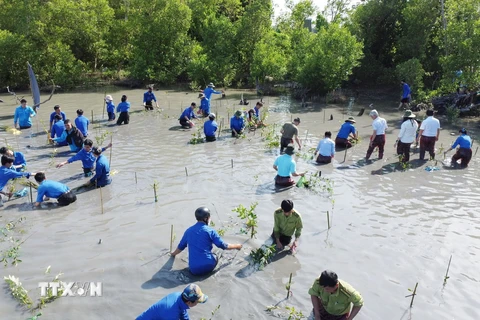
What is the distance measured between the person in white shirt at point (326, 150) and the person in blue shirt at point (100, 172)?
6567 millimetres

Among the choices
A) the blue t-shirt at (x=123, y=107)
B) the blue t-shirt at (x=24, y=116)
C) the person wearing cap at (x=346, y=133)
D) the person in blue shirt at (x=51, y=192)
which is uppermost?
the blue t-shirt at (x=123, y=107)

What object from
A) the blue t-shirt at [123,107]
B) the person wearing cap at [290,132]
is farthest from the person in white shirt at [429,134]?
the blue t-shirt at [123,107]

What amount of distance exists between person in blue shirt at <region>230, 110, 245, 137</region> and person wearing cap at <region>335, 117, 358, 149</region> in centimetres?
384

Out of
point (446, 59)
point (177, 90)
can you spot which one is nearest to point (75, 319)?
point (446, 59)

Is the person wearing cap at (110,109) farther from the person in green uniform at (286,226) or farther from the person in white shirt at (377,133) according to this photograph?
the person in green uniform at (286,226)

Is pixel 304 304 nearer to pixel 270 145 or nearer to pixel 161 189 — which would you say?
pixel 161 189

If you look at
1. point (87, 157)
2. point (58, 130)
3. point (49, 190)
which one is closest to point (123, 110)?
point (58, 130)

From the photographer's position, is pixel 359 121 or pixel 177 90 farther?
pixel 177 90

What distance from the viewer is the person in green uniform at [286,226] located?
22.8ft

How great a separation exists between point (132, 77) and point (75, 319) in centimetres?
2647

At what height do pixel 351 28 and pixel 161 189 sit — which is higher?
pixel 351 28

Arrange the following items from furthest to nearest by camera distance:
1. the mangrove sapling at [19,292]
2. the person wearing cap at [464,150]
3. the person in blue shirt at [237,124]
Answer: the person in blue shirt at [237,124], the person wearing cap at [464,150], the mangrove sapling at [19,292]

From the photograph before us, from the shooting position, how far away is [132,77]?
29.6 metres

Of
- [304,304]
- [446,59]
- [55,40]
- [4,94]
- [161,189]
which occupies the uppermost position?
[55,40]
